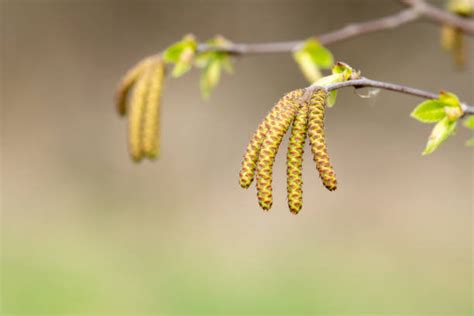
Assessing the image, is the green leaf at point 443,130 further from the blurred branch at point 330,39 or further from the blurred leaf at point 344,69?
the blurred branch at point 330,39

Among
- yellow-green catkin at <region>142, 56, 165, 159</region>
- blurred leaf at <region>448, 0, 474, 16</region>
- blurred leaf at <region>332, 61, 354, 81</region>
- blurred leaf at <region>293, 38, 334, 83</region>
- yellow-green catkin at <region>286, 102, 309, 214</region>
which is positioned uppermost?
blurred leaf at <region>448, 0, 474, 16</region>

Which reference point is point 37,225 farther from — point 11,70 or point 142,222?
point 11,70

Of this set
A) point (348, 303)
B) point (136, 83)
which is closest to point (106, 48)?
point (348, 303)

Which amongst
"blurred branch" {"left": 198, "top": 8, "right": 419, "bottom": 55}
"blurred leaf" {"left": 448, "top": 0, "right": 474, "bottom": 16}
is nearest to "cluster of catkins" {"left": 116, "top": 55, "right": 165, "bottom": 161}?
Answer: "blurred branch" {"left": 198, "top": 8, "right": 419, "bottom": 55}

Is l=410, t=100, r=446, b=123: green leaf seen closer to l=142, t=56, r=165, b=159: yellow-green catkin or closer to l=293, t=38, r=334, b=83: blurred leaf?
l=293, t=38, r=334, b=83: blurred leaf

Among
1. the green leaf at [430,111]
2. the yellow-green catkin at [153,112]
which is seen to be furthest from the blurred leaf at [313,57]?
the green leaf at [430,111]
